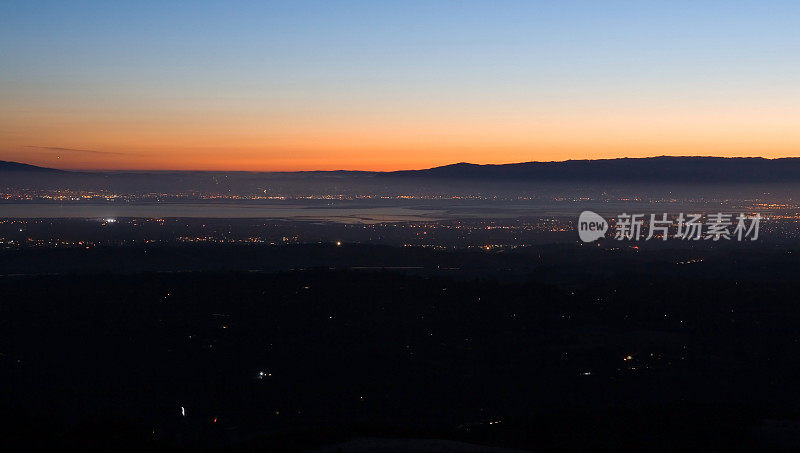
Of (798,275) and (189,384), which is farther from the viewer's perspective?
(798,275)

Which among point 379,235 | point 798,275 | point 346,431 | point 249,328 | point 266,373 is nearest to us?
point 346,431

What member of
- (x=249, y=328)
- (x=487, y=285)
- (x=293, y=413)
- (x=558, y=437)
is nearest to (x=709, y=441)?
(x=558, y=437)

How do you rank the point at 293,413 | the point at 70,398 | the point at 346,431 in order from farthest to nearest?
the point at 70,398 → the point at 293,413 → the point at 346,431

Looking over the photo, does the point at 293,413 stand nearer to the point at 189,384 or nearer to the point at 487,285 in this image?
the point at 189,384

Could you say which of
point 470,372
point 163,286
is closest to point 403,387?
point 470,372

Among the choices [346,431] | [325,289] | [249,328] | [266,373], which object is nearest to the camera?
[346,431]

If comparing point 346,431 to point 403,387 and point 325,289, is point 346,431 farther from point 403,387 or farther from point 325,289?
point 325,289

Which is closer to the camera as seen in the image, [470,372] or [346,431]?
[346,431]
